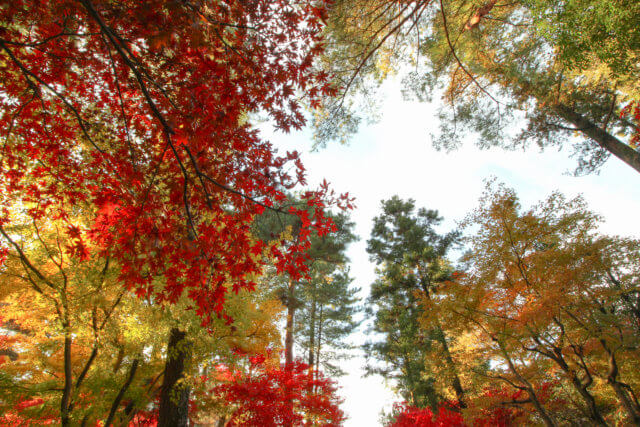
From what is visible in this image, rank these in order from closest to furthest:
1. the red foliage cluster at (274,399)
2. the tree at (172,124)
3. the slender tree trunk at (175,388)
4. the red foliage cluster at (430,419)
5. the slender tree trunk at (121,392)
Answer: the tree at (172,124), the slender tree trunk at (175,388), the slender tree trunk at (121,392), the red foliage cluster at (274,399), the red foliage cluster at (430,419)

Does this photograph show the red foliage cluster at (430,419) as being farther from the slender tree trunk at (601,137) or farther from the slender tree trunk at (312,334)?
the slender tree trunk at (601,137)

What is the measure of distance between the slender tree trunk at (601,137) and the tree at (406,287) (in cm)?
710

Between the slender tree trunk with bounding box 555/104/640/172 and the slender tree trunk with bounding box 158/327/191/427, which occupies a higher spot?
the slender tree trunk with bounding box 555/104/640/172

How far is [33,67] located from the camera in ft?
10.9

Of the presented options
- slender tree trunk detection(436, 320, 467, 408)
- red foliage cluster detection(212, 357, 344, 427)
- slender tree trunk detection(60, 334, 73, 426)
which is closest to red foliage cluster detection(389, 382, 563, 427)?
slender tree trunk detection(436, 320, 467, 408)

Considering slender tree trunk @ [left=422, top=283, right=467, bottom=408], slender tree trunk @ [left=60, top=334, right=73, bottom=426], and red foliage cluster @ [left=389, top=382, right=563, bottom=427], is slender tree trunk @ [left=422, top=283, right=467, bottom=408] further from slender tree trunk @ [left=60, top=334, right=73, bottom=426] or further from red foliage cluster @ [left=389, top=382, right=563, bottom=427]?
slender tree trunk @ [left=60, top=334, right=73, bottom=426]

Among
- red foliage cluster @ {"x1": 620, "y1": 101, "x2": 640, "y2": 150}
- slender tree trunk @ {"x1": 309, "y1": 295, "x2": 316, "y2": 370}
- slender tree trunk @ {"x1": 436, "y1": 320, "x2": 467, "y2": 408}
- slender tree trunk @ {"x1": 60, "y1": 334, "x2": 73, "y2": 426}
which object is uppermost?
red foliage cluster @ {"x1": 620, "y1": 101, "x2": 640, "y2": 150}

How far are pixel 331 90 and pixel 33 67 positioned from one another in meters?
3.76

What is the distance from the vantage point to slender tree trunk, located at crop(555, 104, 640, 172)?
6.16 m

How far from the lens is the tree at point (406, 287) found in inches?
472

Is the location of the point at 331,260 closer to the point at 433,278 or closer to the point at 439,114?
the point at 433,278

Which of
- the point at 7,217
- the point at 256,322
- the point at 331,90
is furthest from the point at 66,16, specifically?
the point at 256,322

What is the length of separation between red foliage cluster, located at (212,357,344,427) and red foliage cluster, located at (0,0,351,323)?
5.62m

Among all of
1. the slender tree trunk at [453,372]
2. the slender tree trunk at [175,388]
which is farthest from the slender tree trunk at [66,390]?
the slender tree trunk at [453,372]
